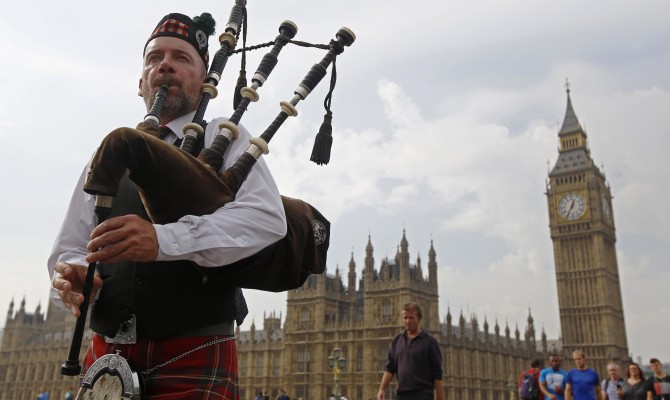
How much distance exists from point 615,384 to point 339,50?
10.8m

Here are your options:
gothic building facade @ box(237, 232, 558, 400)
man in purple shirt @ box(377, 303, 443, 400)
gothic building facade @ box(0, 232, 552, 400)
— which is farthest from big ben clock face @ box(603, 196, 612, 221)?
man in purple shirt @ box(377, 303, 443, 400)

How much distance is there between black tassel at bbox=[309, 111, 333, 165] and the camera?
2979 millimetres

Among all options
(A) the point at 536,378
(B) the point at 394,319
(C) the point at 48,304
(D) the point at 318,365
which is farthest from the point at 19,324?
(A) the point at 536,378

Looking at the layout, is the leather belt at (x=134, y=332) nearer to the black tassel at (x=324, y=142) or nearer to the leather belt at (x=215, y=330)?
A: the leather belt at (x=215, y=330)

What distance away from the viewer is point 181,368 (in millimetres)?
1996

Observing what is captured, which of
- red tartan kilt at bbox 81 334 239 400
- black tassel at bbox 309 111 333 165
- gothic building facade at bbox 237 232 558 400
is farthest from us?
gothic building facade at bbox 237 232 558 400

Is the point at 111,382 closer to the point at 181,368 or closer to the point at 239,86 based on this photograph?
the point at 181,368

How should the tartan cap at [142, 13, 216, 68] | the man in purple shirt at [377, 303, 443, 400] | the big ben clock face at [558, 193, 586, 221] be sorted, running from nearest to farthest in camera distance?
the tartan cap at [142, 13, 216, 68]
the man in purple shirt at [377, 303, 443, 400]
the big ben clock face at [558, 193, 586, 221]

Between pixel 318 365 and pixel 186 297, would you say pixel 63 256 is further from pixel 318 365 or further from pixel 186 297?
pixel 318 365

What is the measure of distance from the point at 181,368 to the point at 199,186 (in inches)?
25.4

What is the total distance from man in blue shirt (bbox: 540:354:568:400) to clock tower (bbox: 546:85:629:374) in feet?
170

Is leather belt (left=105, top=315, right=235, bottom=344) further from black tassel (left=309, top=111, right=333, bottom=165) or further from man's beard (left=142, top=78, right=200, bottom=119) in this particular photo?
black tassel (left=309, top=111, right=333, bottom=165)

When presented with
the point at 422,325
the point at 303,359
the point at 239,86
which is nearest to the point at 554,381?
the point at 239,86

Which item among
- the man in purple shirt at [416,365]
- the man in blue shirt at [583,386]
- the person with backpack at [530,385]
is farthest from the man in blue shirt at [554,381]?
the man in purple shirt at [416,365]
